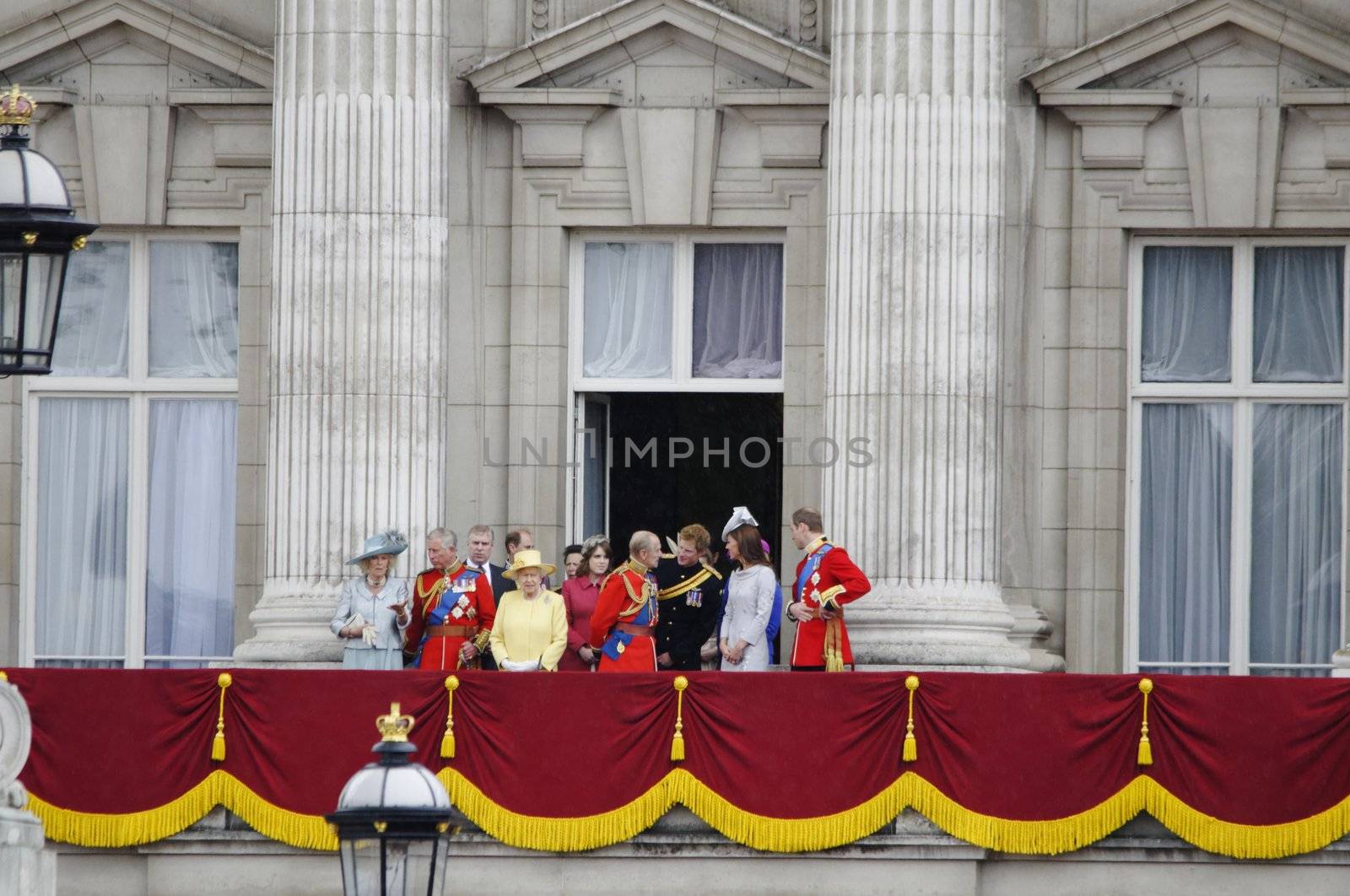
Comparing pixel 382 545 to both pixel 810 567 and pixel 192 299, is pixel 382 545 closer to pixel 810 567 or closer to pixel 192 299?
pixel 810 567

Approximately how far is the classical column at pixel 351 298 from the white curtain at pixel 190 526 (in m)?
3.14

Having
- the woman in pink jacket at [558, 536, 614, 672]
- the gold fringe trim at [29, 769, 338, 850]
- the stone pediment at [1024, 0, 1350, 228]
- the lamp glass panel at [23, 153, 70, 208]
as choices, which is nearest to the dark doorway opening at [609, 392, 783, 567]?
the stone pediment at [1024, 0, 1350, 228]

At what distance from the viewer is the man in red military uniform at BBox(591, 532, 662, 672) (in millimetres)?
19578

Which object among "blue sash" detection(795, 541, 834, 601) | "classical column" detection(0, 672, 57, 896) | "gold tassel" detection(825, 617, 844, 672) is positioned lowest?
"classical column" detection(0, 672, 57, 896)

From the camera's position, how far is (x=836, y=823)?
18.6 m

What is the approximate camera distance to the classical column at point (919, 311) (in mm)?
21109

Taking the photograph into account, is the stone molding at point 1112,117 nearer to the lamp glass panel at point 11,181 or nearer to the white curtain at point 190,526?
the white curtain at point 190,526

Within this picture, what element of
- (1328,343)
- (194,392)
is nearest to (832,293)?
(1328,343)

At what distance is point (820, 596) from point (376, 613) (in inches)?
125

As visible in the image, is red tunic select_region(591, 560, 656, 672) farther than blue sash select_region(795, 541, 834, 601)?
No

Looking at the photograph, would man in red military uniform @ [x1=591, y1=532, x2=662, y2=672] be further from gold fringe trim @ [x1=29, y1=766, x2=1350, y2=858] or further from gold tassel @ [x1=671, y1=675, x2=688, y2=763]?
gold fringe trim @ [x1=29, y1=766, x2=1350, y2=858]

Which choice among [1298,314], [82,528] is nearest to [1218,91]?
[1298,314]

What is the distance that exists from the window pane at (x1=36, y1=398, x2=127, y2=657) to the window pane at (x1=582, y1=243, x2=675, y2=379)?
14.3 feet

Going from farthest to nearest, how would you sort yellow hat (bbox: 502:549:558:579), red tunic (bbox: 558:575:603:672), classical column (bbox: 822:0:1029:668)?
classical column (bbox: 822:0:1029:668) < red tunic (bbox: 558:575:603:672) < yellow hat (bbox: 502:549:558:579)
